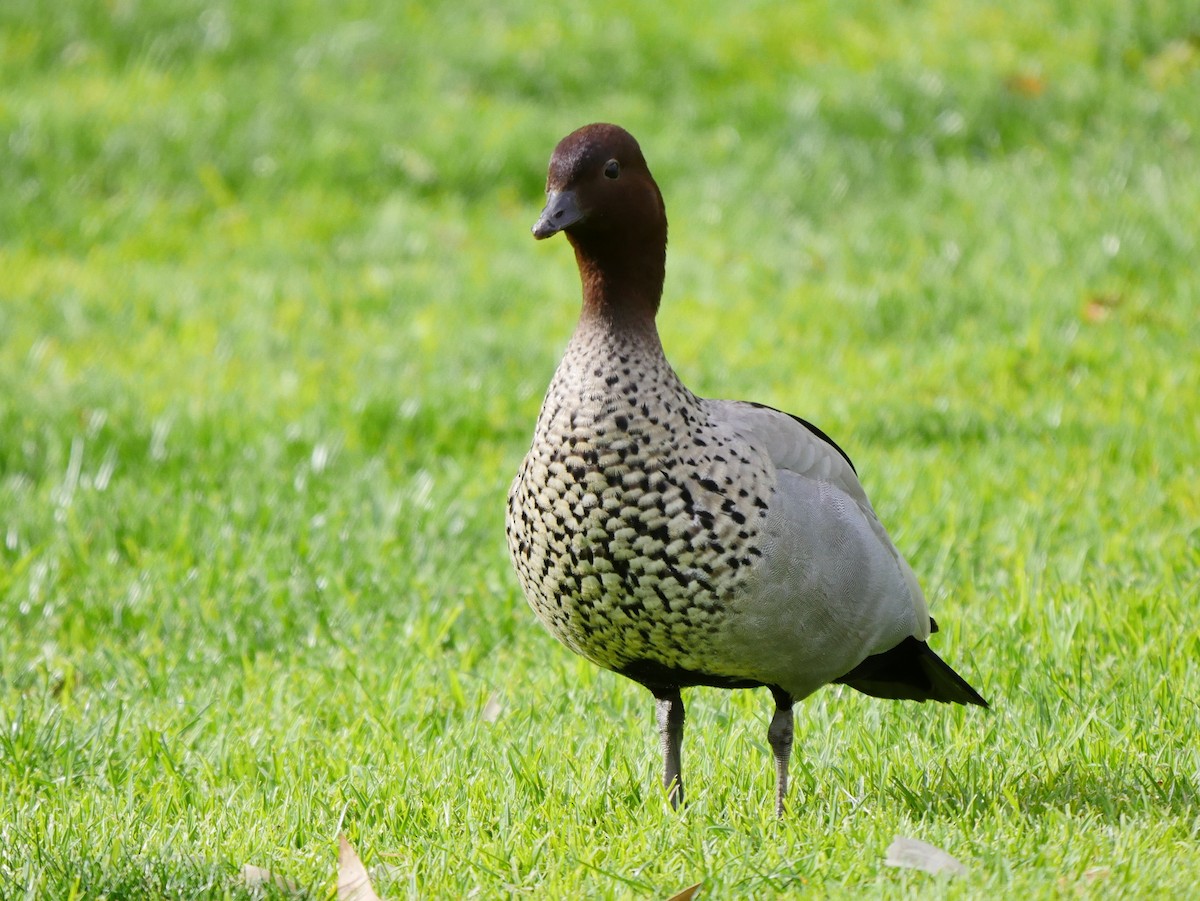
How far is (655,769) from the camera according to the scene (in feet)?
12.2

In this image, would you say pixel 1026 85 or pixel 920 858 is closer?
pixel 920 858

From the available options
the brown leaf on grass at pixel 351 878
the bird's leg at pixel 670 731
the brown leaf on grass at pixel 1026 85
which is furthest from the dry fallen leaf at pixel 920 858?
the brown leaf on grass at pixel 1026 85

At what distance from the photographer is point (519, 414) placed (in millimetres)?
6523

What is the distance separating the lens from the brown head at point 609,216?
10.8ft

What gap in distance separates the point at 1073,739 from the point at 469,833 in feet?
4.61

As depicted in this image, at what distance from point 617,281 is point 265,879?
1.42 metres

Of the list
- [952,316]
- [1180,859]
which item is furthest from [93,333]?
[1180,859]

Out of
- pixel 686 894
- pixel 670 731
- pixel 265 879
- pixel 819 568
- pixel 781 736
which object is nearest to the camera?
pixel 686 894

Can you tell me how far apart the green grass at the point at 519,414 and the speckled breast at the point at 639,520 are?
0.43 m

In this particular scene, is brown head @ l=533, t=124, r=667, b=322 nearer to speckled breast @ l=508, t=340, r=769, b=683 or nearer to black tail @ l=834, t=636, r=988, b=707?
speckled breast @ l=508, t=340, r=769, b=683

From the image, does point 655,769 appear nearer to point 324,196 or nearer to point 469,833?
point 469,833

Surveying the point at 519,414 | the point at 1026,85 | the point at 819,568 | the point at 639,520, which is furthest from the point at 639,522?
the point at 1026,85

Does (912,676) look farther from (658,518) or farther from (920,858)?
(658,518)

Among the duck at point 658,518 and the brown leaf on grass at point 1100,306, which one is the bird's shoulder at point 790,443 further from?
the brown leaf on grass at point 1100,306
